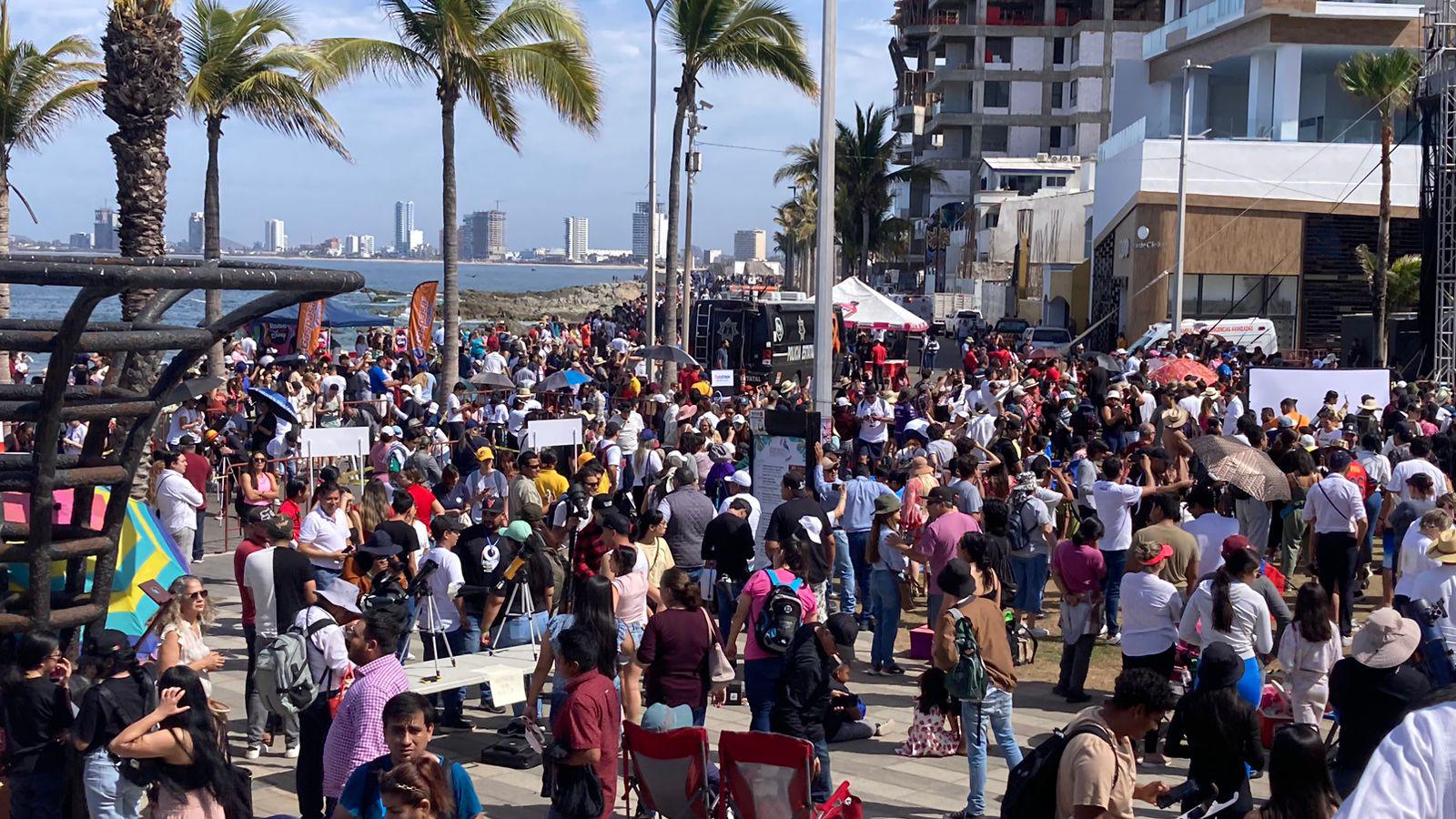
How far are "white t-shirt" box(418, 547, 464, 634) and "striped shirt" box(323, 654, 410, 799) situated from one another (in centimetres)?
325

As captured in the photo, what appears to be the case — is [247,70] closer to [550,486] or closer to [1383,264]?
[550,486]

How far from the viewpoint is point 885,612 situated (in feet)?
37.7

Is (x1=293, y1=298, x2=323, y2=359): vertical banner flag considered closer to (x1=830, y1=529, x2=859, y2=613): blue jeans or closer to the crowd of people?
the crowd of people

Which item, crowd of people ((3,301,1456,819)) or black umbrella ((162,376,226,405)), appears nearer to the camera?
black umbrella ((162,376,226,405))

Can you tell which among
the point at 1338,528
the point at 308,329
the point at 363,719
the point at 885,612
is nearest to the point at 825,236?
the point at 885,612

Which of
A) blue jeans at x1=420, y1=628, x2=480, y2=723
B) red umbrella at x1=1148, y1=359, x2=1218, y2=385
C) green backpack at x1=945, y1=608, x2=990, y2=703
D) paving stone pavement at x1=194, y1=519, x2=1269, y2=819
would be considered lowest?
paving stone pavement at x1=194, y1=519, x2=1269, y2=819

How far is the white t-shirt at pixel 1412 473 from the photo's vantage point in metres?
12.3

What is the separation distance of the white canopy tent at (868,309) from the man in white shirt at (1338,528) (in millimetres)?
19190

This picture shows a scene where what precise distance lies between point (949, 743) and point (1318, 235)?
1490 inches

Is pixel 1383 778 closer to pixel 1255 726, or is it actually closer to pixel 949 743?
pixel 1255 726

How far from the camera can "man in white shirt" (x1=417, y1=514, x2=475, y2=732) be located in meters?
9.70

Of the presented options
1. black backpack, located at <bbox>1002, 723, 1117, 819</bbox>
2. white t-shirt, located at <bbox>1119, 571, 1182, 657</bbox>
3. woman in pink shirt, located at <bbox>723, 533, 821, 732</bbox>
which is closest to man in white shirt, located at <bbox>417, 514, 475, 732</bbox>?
woman in pink shirt, located at <bbox>723, 533, 821, 732</bbox>

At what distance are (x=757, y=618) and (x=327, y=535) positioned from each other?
4046 mm

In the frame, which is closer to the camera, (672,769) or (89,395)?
(89,395)
